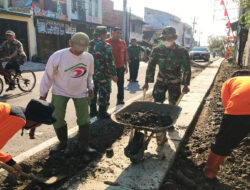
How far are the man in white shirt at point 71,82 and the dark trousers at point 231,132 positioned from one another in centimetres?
178

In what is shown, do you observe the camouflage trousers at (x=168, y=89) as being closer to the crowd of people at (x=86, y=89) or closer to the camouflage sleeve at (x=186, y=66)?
the crowd of people at (x=86, y=89)

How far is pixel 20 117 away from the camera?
1.86 metres

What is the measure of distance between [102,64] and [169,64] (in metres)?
1.51

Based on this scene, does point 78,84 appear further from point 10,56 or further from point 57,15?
point 57,15

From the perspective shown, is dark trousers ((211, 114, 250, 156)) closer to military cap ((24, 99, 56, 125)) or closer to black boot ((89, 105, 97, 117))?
military cap ((24, 99, 56, 125))

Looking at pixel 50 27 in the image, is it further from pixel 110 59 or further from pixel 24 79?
pixel 110 59

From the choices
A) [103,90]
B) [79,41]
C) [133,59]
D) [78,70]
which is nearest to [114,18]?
[133,59]

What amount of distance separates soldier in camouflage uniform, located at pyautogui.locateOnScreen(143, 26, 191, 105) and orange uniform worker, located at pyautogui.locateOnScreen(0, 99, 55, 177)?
2.53 metres

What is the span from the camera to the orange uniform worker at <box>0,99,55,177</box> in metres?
1.82

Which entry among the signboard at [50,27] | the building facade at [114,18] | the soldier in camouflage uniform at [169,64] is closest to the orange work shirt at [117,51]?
the soldier in camouflage uniform at [169,64]

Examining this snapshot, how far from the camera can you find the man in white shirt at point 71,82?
3.27m

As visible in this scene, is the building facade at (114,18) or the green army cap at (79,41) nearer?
the green army cap at (79,41)

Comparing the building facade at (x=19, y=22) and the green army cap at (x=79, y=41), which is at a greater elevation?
the building facade at (x=19, y=22)

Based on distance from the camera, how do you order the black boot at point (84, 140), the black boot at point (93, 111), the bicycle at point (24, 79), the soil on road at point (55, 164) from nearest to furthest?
the soil on road at point (55, 164) → the black boot at point (84, 140) → the black boot at point (93, 111) → the bicycle at point (24, 79)
